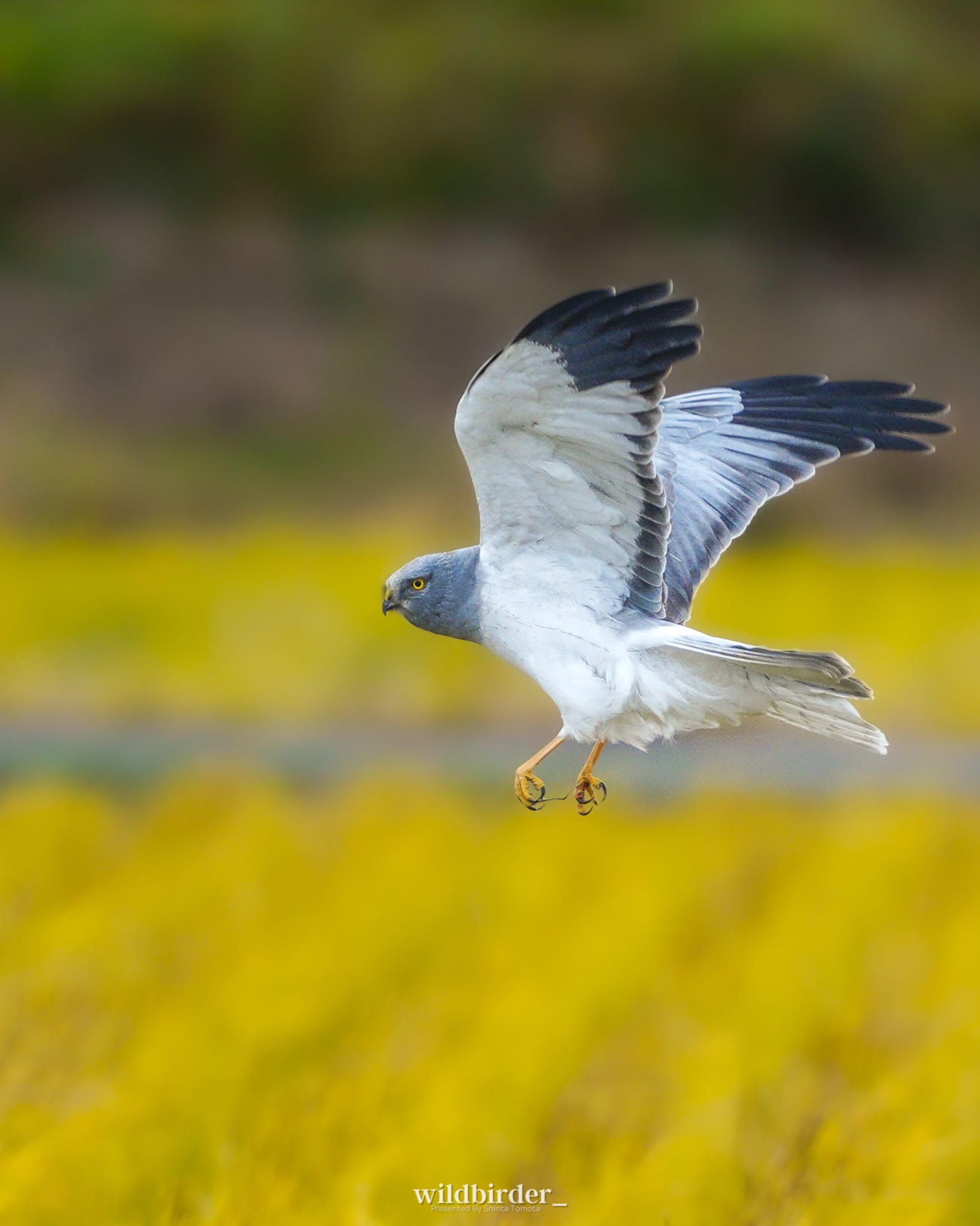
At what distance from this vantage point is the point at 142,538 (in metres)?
9.21

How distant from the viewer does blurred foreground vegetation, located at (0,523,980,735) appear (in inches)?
291

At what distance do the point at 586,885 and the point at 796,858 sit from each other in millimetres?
762

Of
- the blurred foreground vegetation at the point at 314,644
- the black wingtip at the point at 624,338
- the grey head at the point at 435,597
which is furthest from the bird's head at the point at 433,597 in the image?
the blurred foreground vegetation at the point at 314,644

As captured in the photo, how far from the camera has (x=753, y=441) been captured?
2.45 metres

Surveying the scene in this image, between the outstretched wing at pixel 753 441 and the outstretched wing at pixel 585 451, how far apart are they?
360 mm

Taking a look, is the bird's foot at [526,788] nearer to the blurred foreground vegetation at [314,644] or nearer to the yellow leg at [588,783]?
the yellow leg at [588,783]

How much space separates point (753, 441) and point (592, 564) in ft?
2.31

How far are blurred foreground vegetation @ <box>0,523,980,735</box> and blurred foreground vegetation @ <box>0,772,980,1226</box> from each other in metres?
2.22

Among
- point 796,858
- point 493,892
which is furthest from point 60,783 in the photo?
point 796,858

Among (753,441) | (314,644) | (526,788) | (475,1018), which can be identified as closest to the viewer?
(526,788)

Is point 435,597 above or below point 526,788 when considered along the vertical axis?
above

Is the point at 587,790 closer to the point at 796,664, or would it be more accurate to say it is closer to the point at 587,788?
the point at 587,788

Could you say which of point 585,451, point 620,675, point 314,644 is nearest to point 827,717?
point 620,675

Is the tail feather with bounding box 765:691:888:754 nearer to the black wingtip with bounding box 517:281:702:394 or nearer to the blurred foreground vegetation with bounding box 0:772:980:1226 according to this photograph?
the black wingtip with bounding box 517:281:702:394
